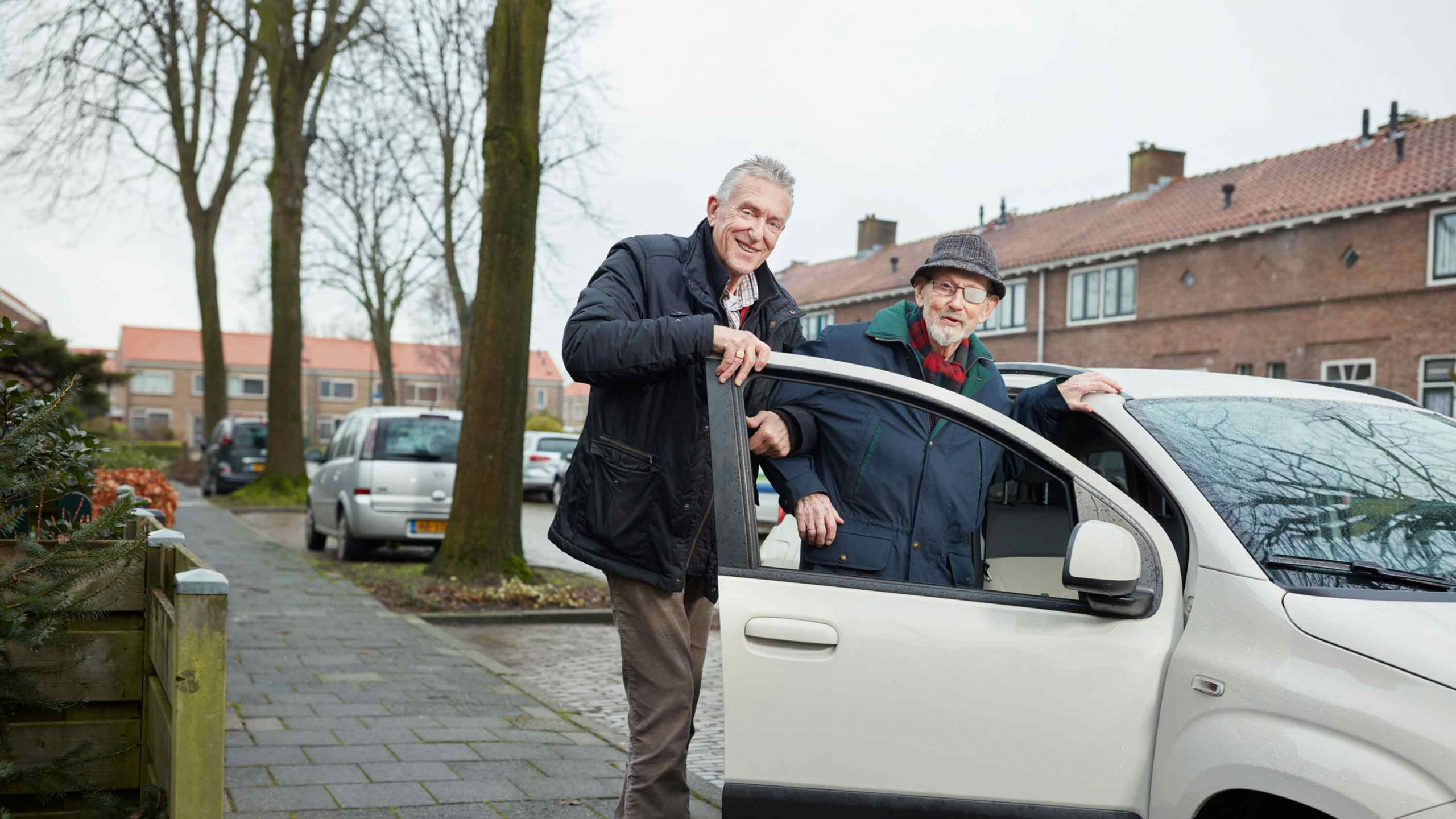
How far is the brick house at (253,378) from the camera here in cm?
8725

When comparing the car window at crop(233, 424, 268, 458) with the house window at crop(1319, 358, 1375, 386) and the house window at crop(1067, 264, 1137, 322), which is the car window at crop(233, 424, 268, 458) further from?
the house window at crop(1319, 358, 1375, 386)

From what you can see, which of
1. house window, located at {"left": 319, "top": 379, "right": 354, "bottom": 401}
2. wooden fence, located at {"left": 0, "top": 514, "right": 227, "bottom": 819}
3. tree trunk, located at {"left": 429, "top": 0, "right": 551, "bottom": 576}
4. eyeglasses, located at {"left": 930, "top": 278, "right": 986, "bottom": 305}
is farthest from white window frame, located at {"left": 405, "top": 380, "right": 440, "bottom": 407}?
eyeglasses, located at {"left": 930, "top": 278, "right": 986, "bottom": 305}

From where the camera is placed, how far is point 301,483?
74.4 feet

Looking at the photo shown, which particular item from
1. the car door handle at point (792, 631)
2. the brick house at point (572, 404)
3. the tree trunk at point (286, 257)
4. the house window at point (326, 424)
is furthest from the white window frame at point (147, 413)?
the car door handle at point (792, 631)

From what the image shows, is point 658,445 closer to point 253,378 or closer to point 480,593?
point 480,593

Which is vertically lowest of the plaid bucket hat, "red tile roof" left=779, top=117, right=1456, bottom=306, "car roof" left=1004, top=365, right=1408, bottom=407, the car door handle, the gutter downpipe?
the car door handle

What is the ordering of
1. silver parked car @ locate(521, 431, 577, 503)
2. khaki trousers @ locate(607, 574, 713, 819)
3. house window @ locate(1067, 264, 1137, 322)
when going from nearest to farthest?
1. khaki trousers @ locate(607, 574, 713, 819)
2. silver parked car @ locate(521, 431, 577, 503)
3. house window @ locate(1067, 264, 1137, 322)

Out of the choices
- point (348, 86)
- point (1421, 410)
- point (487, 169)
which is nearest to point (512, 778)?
point (1421, 410)

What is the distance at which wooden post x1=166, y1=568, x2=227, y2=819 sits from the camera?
2812mm

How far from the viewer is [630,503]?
10.3 ft

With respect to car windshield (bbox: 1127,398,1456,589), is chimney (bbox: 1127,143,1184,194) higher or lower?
higher

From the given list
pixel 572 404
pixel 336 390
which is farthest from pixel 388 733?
pixel 572 404

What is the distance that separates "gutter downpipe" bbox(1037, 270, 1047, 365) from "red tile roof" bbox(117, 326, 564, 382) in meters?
53.1

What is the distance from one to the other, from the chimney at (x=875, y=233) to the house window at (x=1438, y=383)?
25670 mm
